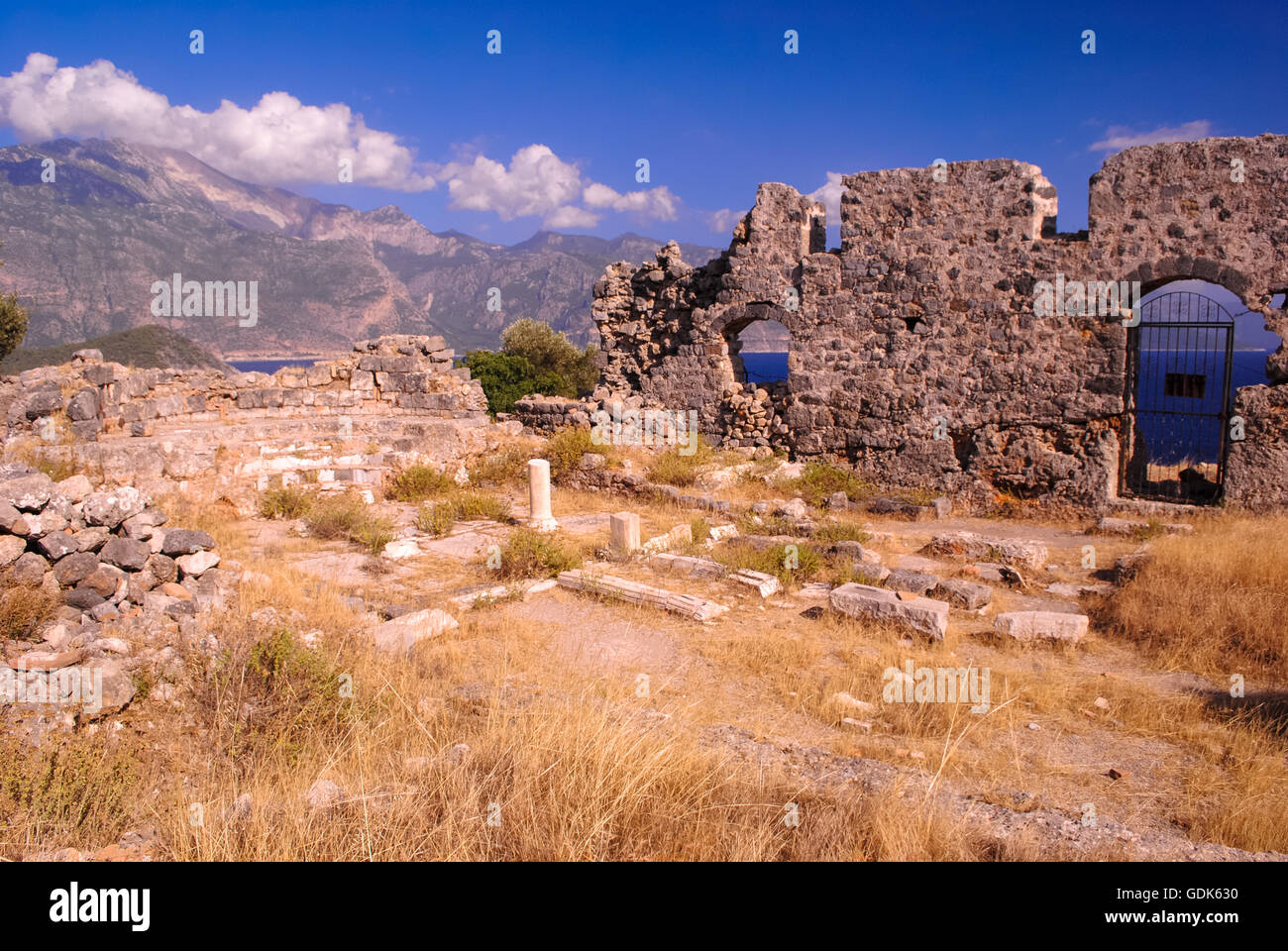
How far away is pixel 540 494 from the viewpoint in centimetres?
1053

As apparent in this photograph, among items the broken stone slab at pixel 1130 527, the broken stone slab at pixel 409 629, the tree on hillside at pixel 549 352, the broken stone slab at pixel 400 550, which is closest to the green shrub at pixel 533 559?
the broken stone slab at pixel 400 550

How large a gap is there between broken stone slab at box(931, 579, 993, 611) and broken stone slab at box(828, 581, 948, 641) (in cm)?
55

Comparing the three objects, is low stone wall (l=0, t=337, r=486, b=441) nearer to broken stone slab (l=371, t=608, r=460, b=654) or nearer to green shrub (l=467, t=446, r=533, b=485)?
green shrub (l=467, t=446, r=533, b=485)

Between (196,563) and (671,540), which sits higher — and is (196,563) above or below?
above

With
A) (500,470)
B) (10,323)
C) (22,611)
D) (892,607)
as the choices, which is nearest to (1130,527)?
(892,607)

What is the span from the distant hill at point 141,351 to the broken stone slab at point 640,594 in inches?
1336

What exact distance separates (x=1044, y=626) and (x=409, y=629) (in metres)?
5.26

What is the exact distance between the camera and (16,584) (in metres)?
5.04

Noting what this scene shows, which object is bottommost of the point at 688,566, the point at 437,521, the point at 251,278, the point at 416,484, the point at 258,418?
the point at 688,566

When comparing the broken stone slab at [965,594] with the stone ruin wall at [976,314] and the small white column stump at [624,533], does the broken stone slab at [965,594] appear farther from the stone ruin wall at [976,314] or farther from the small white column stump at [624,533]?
the stone ruin wall at [976,314]

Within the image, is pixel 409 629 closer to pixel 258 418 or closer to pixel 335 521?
pixel 335 521

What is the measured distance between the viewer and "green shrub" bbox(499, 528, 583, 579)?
8375 millimetres

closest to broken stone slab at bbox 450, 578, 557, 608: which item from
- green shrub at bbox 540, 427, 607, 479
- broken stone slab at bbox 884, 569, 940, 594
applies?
broken stone slab at bbox 884, 569, 940, 594
